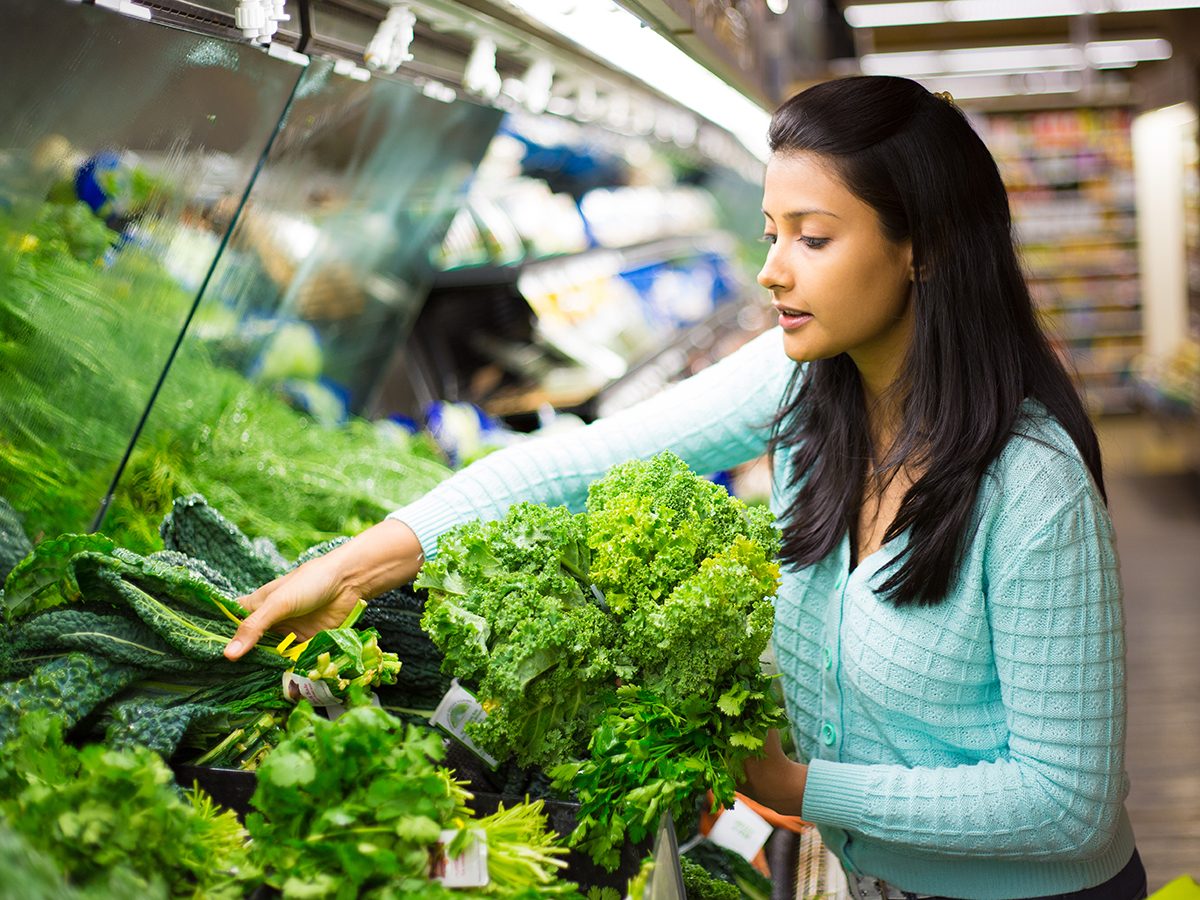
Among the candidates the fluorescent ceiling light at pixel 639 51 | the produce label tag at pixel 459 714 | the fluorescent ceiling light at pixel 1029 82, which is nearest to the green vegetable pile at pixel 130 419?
the produce label tag at pixel 459 714

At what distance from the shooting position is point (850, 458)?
6.27 feet

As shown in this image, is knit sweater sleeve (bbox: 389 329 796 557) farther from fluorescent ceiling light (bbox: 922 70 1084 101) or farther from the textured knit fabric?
fluorescent ceiling light (bbox: 922 70 1084 101)

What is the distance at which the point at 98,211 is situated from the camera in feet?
5.78

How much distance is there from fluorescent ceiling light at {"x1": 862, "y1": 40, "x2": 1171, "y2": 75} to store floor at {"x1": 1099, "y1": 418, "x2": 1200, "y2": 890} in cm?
295

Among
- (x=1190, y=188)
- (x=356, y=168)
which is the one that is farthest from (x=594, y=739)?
(x=1190, y=188)

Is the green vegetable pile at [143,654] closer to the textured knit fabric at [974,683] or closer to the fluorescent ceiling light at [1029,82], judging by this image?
the textured knit fabric at [974,683]

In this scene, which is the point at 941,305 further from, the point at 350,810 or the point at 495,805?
the point at 350,810

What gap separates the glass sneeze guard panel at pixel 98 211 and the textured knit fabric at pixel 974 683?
56 centimetres

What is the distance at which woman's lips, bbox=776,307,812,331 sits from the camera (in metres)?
1.67

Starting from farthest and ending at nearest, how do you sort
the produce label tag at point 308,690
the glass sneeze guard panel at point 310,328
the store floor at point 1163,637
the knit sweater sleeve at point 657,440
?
the store floor at point 1163,637 → the glass sneeze guard panel at point 310,328 → the knit sweater sleeve at point 657,440 → the produce label tag at point 308,690

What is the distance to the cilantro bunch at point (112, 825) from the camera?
42.8 inches

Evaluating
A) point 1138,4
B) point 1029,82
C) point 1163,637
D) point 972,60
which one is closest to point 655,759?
point 1163,637

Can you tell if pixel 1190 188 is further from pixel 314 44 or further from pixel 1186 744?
pixel 314 44

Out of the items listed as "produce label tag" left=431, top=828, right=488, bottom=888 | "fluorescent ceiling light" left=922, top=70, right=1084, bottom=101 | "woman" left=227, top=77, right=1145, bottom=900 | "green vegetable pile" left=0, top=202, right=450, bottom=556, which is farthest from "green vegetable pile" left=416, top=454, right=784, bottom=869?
"fluorescent ceiling light" left=922, top=70, right=1084, bottom=101
